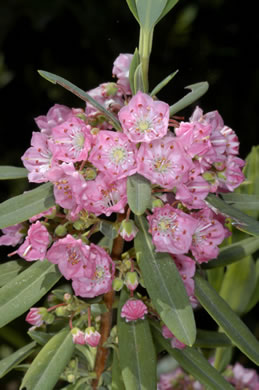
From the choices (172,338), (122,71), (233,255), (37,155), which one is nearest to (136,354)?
(172,338)

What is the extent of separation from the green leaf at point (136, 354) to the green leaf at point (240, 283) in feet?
1.20

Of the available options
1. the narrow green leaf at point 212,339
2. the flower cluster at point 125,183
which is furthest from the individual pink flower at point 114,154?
the narrow green leaf at point 212,339

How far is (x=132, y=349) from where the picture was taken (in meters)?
1.08

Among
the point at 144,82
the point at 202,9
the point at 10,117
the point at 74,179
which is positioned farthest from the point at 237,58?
the point at 74,179

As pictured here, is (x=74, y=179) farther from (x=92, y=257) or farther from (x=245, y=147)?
(x=245, y=147)

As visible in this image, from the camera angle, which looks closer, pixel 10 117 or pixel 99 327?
pixel 99 327

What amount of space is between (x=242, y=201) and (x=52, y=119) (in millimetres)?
416

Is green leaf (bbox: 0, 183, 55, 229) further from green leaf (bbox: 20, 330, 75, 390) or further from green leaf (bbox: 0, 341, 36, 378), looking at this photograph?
green leaf (bbox: 0, 341, 36, 378)

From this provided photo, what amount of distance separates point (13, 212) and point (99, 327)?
0.33 m

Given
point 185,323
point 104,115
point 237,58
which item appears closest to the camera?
point 185,323

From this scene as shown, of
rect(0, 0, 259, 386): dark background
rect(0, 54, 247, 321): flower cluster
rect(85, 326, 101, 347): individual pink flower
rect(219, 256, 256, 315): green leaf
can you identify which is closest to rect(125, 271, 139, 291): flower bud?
rect(0, 54, 247, 321): flower cluster

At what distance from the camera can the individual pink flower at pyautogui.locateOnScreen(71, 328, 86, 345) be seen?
1074 millimetres

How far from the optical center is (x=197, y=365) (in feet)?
3.68

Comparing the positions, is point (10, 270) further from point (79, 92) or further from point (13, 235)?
point (79, 92)
